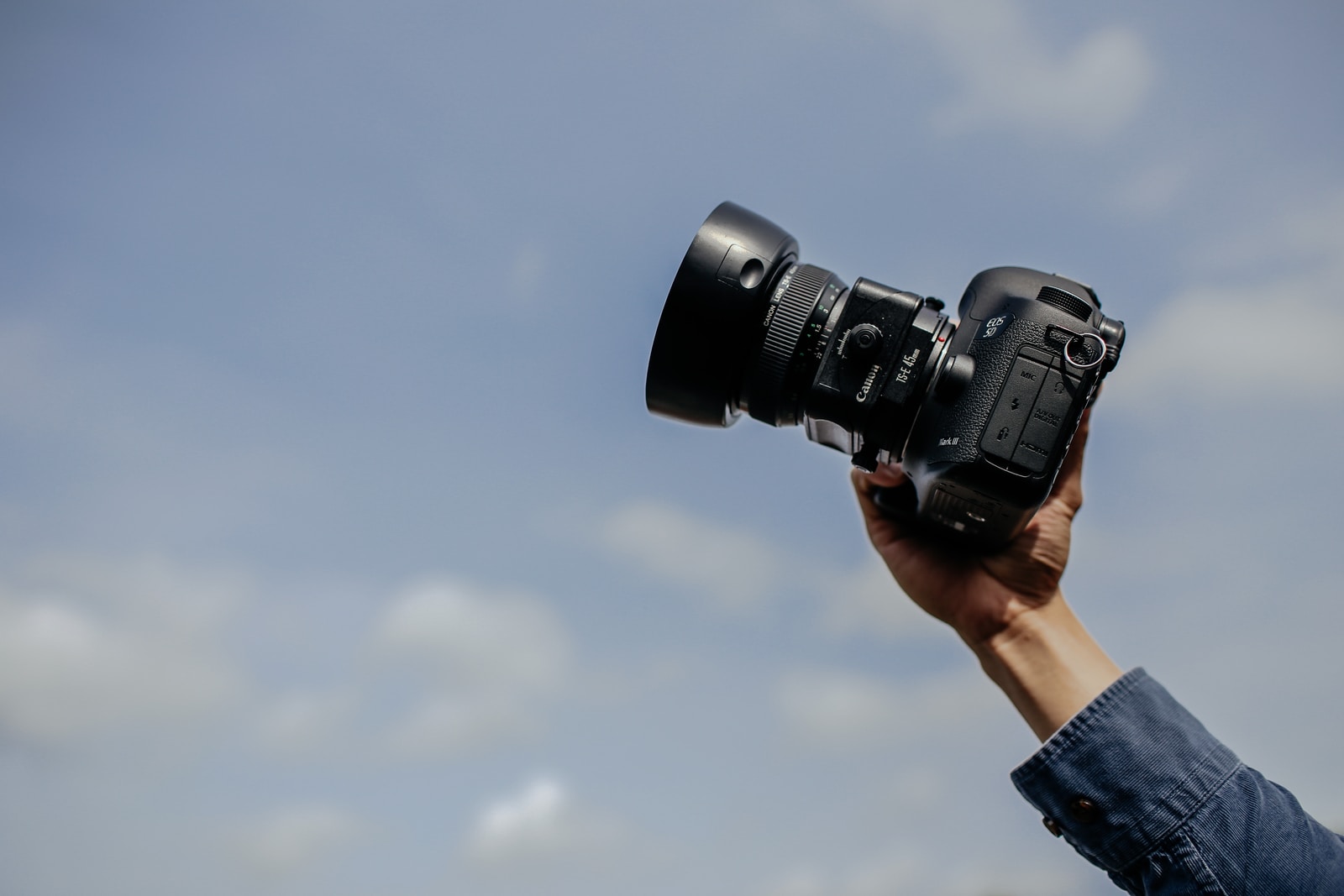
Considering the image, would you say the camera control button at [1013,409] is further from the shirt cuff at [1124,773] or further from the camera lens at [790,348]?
the shirt cuff at [1124,773]

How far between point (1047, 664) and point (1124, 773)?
0.42 m

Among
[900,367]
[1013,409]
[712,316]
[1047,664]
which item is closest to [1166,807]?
[1047,664]

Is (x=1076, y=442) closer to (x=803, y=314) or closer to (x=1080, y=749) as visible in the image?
(x=803, y=314)

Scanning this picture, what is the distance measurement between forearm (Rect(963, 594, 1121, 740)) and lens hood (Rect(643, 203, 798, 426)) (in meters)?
1.03

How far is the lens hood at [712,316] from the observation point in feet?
9.53

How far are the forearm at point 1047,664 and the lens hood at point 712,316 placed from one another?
1.03 metres

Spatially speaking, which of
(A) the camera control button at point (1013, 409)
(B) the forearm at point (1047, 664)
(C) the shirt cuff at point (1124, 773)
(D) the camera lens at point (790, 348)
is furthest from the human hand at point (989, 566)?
(C) the shirt cuff at point (1124, 773)

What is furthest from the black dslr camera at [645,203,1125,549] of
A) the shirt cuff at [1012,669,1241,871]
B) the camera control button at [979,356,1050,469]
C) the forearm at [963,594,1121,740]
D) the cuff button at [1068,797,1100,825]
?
the cuff button at [1068,797,1100,825]

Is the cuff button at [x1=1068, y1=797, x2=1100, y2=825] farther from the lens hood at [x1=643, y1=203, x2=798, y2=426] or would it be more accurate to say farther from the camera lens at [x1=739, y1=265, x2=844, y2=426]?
the lens hood at [x1=643, y1=203, x2=798, y2=426]

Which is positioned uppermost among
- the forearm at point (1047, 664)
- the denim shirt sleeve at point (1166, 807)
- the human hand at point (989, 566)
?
the human hand at point (989, 566)

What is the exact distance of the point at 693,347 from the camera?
2934 mm

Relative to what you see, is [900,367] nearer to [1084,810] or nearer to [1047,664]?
[1047,664]

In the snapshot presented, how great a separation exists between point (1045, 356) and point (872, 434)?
19.4 inches

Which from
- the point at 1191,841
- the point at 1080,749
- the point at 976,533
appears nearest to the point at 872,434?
the point at 976,533
